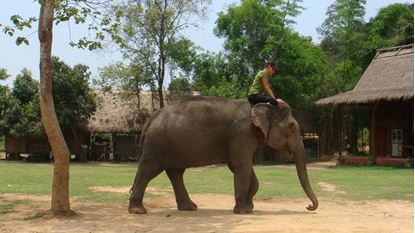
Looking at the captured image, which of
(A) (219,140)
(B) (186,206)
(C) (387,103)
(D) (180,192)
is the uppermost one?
(C) (387,103)

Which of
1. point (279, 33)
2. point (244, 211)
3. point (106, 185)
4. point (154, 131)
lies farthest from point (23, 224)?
point (279, 33)

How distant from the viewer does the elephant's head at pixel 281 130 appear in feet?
34.4

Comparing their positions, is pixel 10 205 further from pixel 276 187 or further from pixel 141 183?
pixel 276 187

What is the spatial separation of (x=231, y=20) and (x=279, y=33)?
313cm

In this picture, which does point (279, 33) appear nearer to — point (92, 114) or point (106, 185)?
point (92, 114)

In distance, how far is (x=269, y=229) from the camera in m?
8.23

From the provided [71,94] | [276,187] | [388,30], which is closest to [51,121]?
[276,187]

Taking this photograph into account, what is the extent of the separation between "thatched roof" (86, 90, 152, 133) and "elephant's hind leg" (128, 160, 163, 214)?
2440cm

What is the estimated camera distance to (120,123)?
35562 millimetres

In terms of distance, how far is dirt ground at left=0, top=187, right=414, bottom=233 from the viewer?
852cm

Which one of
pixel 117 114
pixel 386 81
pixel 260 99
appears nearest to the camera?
pixel 260 99

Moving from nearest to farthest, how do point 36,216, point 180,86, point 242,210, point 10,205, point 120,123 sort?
point 36,216, point 242,210, point 10,205, point 180,86, point 120,123

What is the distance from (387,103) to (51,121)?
897 inches

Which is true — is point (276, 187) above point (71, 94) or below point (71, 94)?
below
